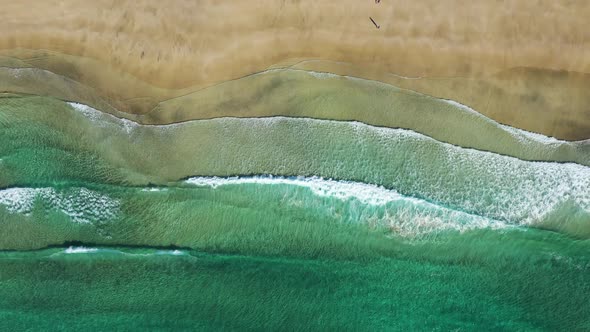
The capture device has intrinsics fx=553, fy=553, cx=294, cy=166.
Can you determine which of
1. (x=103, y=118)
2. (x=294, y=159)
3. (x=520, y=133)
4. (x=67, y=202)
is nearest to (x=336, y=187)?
(x=294, y=159)

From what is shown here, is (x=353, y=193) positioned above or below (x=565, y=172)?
below

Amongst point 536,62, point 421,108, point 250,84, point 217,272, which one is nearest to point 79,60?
point 250,84

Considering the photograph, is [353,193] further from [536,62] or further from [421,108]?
[536,62]

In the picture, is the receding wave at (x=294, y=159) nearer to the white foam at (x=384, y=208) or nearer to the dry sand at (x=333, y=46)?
the white foam at (x=384, y=208)

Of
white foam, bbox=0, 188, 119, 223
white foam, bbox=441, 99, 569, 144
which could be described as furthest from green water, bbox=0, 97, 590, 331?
white foam, bbox=441, 99, 569, 144

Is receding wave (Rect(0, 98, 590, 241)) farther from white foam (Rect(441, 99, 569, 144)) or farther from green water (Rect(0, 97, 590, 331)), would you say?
white foam (Rect(441, 99, 569, 144))

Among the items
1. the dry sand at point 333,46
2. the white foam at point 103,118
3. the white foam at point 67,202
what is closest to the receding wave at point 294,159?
the white foam at point 103,118
